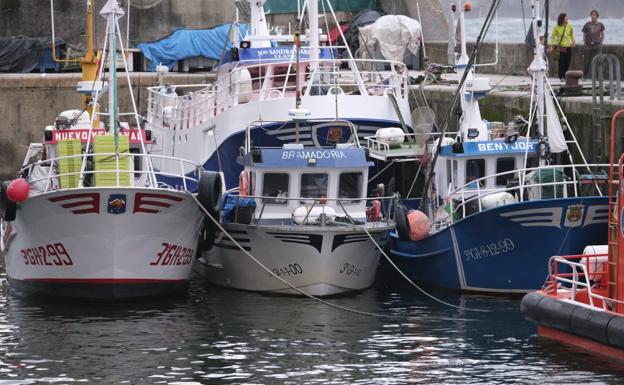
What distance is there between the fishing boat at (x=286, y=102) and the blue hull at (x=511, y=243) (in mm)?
2764

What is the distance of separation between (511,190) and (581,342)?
510 centimetres

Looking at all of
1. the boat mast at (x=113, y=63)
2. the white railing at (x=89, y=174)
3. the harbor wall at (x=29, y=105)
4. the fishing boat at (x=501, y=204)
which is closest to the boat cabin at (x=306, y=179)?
the white railing at (x=89, y=174)

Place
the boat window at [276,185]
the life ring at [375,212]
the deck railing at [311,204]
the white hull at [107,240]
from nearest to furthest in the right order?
the white hull at [107,240], the deck railing at [311,204], the boat window at [276,185], the life ring at [375,212]

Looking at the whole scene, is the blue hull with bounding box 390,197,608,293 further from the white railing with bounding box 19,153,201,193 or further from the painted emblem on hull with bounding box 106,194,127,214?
the painted emblem on hull with bounding box 106,194,127,214

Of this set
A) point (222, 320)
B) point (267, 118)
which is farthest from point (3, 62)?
point (222, 320)

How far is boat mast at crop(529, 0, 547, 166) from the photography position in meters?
22.5

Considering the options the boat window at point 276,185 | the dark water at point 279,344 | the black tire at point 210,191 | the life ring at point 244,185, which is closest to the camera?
the dark water at point 279,344

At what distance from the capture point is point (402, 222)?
23.0m

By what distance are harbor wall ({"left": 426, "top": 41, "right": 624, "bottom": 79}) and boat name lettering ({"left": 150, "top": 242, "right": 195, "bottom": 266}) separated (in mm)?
10641

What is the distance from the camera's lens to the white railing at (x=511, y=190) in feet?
70.6

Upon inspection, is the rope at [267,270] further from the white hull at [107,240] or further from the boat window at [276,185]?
the boat window at [276,185]

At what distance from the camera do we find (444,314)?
806 inches

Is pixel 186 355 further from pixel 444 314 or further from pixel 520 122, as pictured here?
pixel 520 122

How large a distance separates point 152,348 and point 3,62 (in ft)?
82.7
